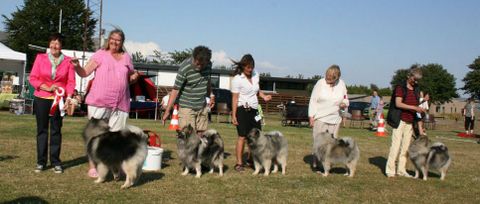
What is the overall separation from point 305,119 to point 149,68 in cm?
1883

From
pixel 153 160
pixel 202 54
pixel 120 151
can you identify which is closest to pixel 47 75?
pixel 120 151

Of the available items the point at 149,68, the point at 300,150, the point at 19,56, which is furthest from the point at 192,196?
the point at 149,68

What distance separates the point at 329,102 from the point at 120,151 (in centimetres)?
357

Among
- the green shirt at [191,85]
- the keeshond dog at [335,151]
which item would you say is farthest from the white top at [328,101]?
the green shirt at [191,85]

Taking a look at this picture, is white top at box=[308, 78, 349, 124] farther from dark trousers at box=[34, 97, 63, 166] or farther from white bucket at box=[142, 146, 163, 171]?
dark trousers at box=[34, 97, 63, 166]

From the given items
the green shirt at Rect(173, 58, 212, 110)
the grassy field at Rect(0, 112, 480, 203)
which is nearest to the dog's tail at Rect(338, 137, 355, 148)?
the grassy field at Rect(0, 112, 480, 203)

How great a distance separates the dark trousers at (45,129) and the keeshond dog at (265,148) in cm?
278

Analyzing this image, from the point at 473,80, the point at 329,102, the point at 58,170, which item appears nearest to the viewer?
the point at 58,170

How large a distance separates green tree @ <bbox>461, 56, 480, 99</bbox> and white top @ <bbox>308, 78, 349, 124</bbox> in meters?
56.4

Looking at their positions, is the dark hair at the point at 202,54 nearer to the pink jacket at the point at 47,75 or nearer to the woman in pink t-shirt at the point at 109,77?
the woman in pink t-shirt at the point at 109,77

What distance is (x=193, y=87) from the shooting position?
22.5 ft

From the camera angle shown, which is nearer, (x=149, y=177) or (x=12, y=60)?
(x=149, y=177)

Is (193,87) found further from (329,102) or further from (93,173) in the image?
(329,102)

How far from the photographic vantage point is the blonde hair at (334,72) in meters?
7.56
